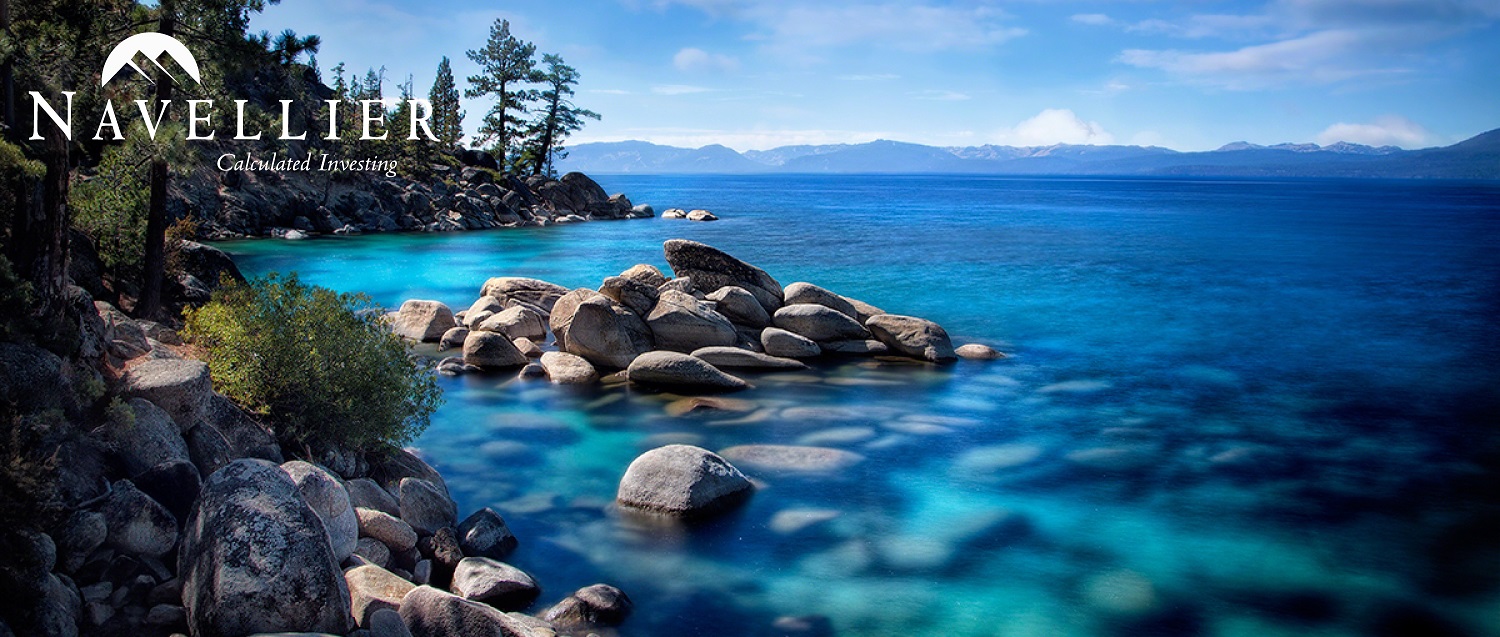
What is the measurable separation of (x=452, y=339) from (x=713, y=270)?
8.54 meters

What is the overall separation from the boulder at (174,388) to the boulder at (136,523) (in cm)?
208

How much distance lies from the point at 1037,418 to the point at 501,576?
1427cm

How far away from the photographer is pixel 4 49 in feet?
36.5

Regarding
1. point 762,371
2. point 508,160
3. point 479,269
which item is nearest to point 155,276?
point 762,371

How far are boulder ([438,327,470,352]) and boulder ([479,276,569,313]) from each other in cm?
378

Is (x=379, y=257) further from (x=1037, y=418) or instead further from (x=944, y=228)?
(x=944, y=228)

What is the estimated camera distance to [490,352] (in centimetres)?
2566

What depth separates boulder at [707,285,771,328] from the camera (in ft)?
93.5

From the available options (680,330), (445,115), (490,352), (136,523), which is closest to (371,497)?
(136,523)

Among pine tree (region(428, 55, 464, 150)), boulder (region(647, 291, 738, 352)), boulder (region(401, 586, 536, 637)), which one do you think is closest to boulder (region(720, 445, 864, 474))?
boulder (region(647, 291, 738, 352))

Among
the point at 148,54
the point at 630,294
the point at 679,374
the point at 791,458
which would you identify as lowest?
the point at 791,458

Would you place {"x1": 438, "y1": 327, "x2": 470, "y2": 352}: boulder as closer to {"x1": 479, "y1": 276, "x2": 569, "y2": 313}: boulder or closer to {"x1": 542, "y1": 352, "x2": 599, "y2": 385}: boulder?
{"x1": 479, "y1": 276, "x2": 569, "y2": 313}: boulder

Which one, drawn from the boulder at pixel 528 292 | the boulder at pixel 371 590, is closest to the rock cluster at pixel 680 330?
the boulder at pixel 528 292

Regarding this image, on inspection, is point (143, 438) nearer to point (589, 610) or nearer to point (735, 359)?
point (589, 610)
